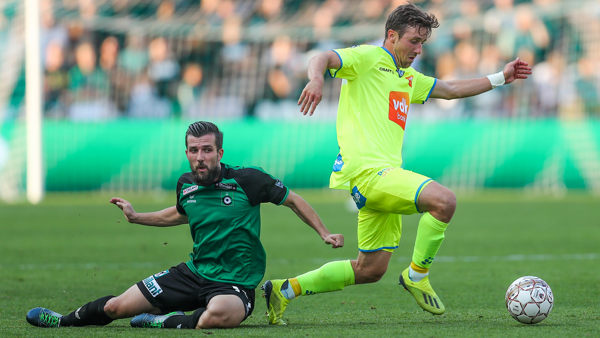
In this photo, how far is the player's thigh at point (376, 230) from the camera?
204 inches

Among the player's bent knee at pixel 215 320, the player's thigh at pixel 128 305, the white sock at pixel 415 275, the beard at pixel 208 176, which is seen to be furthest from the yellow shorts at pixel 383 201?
the player's thigh at pixel 128 305

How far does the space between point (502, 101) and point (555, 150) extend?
2.15 meters

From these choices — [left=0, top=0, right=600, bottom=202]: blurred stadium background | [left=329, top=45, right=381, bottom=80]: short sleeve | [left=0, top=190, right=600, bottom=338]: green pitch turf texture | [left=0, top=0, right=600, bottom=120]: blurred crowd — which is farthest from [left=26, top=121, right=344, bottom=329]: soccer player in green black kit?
[left=0, top=0, right=600, bottom=120]: blurred crowd

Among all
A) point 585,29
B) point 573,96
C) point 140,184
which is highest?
point 585,29

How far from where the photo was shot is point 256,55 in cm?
2000

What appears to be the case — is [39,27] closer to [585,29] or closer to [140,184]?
[140,184]

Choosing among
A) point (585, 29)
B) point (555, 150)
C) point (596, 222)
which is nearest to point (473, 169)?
point (555, 150)

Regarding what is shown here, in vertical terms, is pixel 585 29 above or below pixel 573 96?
above

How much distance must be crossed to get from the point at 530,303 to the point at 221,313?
1.79 m

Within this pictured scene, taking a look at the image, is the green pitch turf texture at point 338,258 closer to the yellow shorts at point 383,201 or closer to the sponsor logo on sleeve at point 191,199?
the yellow shorts at point 383,201

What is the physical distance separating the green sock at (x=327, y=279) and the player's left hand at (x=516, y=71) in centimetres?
181

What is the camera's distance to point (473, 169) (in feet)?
60.0

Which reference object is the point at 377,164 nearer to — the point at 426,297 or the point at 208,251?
the point at 426,297

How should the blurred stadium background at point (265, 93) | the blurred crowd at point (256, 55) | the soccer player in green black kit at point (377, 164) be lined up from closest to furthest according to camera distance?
the soccer player in green black kit at point (377, 164), the blurred stadium background at point (265, 93), the blurred crowd at point (256, 55)
